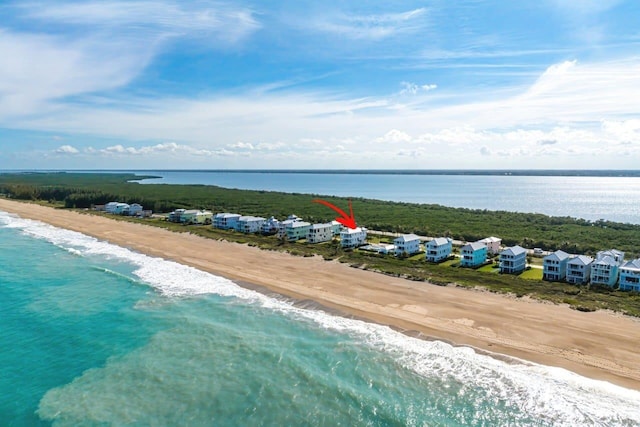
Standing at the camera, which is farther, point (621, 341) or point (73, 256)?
point (73, 256)

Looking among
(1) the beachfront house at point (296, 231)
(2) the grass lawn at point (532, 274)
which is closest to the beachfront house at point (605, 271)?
(2) the grass lawn at point (532, 274)

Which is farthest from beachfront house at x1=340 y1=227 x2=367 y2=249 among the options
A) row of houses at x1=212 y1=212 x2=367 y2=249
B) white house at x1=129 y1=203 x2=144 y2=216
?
white house at x1=129 y1=203 x2=144 y2=216

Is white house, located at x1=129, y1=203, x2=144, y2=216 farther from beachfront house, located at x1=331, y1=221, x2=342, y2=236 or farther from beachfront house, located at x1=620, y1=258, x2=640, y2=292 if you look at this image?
beachfront house, located at x1=620, y1=258, x2=640, y2=292

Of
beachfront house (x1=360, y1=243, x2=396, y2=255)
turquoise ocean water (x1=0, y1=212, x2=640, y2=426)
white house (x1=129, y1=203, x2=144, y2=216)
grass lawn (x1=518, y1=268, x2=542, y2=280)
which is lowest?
turquoise ocean water (x1=0, y1=212, x2=640, y2=426)

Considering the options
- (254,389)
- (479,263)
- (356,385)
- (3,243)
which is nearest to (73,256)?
(3,243)

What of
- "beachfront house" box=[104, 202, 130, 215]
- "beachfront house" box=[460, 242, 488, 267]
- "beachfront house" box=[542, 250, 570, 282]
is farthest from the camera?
"beachfront house" box=[104, 202, 130, 215]

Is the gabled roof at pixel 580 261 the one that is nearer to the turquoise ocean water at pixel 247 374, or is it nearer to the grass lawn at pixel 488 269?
the grass lawn at pixel 488 269

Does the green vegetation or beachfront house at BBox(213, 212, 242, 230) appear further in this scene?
beachfront house at BBox(213, 212, 242, 230)

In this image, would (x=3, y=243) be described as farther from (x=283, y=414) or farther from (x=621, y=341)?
(x=621, y=341)
